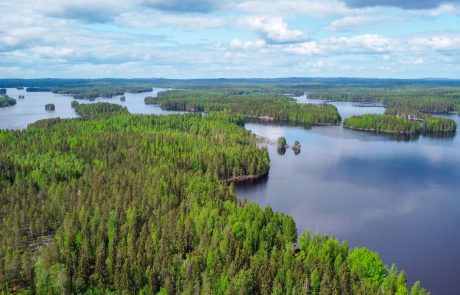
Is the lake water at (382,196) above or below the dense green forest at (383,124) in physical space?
below

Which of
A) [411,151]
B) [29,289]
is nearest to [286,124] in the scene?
[411,151]

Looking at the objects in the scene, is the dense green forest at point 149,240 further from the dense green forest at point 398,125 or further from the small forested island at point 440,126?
the small forested island at point 440,126

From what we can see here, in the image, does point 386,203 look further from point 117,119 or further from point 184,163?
point 117,119

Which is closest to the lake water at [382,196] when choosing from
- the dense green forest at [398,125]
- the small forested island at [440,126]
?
the dense green forest at [398,125]

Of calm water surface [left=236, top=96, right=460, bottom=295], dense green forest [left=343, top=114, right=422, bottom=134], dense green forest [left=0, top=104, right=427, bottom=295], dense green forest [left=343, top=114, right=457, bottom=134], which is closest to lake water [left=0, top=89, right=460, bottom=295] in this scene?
calm water surface [left=236, top=96, right=460, bottom=295]

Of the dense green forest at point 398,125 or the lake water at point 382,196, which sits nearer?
the lake water at point 382,196
